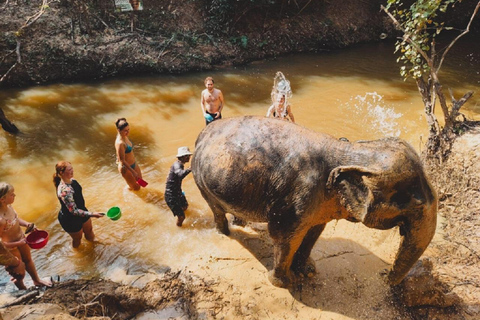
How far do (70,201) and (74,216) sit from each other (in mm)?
341

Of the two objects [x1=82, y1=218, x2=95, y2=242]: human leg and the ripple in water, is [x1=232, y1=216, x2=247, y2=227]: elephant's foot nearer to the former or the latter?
[x1=82, y1=218, x2=95, y2=242]: human leg

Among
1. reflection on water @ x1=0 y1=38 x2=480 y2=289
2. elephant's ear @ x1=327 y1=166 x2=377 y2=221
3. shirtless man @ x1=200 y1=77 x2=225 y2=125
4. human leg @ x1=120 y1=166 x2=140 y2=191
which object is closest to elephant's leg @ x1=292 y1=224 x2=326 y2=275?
elephant's ear @ x1=327 y1=166 x2=377 y2=221

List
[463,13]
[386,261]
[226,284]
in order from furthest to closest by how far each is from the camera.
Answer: [463,13]
[386,261]
[226,284]

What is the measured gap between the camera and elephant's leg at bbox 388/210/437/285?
2.74 metres

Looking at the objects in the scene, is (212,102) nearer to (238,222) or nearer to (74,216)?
(238,222)

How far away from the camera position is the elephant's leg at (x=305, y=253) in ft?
12.5

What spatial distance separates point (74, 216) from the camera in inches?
162

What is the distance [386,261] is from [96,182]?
16.3ft

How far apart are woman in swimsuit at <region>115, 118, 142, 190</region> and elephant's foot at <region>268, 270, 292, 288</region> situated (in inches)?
109

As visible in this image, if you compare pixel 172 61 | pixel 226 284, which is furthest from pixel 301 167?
pixel 172 61

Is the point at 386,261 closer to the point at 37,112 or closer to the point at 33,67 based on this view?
the point at 37,112

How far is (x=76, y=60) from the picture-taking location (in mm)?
9680

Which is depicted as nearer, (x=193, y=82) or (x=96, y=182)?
(x=96, y=182)

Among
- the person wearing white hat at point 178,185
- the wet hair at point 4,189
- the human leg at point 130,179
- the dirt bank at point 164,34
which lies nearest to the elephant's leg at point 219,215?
the person wearing white hat at point 178,185
